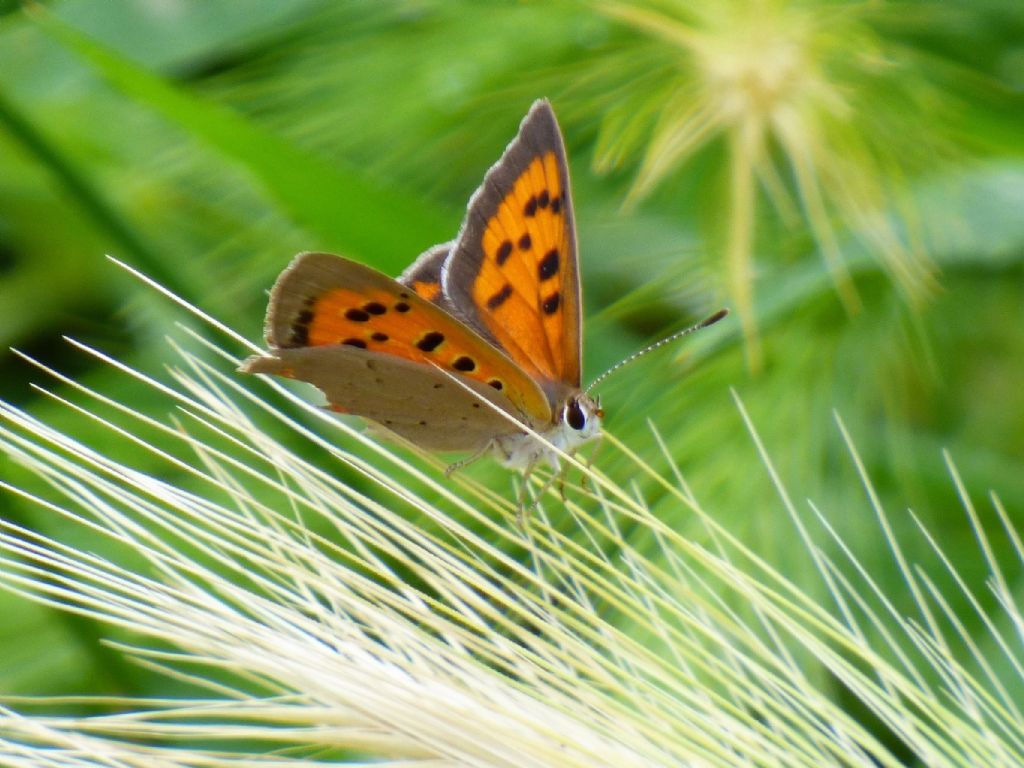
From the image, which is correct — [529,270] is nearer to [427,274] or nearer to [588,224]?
[427,274]

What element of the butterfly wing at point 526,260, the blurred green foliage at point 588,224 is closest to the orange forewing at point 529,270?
the butterfly wing at point 526,260

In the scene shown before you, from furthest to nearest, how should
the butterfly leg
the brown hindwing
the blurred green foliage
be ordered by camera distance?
the blurred green foliage
the butterfly leg
the brown hindwing

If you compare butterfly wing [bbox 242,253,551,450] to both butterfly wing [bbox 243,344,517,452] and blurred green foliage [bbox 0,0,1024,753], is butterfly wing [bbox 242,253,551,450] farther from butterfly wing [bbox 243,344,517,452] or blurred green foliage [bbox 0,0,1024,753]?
blurred green foliage [bbox 0,0,1024,753]

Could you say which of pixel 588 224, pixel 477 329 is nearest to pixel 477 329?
pixel 477 329

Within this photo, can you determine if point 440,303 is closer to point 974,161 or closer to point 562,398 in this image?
point 562,398

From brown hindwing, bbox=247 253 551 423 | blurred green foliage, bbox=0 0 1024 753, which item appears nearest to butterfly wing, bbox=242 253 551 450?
brown hindwing, bbox=247 253 551 423

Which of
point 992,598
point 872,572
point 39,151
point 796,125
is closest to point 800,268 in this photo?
point 796,125
